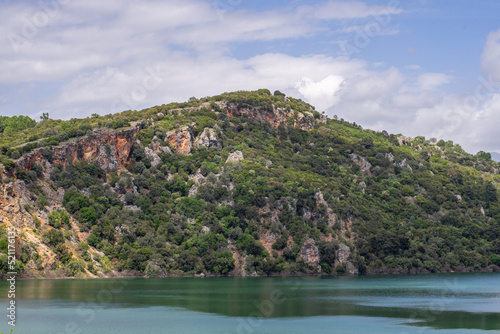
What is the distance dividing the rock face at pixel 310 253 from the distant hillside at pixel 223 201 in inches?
11.2

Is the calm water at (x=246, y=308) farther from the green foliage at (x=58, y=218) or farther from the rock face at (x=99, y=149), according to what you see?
the rock face at (x=99, y=149)

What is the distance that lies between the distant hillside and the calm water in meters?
15.4

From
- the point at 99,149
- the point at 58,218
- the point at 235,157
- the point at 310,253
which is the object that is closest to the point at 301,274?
the point at 310,253

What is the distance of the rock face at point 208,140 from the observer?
477 ft

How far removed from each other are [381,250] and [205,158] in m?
46.3

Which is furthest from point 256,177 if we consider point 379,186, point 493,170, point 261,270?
point 493,170

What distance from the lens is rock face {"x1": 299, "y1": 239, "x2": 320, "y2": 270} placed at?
394 ft

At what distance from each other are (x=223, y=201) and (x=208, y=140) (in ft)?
79.0

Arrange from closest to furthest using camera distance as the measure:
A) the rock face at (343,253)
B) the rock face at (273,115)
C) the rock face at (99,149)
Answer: the rock face at (99,149) → the rock face at (343,253) → the rock face at (273,115)

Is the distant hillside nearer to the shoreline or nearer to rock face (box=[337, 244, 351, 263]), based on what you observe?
rock face (box=[337, 244, 351, 263])

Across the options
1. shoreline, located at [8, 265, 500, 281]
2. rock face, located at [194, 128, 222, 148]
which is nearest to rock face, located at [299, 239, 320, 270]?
shoreline, located at [8, 265, 500, 281]

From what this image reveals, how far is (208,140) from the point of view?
5733 inches

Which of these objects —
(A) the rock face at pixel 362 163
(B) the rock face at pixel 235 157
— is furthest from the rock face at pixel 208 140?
(A) the rock face at pixel 362 163

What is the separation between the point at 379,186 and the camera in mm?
150875
